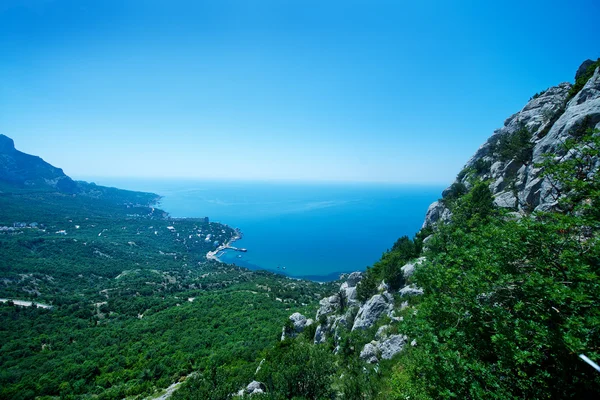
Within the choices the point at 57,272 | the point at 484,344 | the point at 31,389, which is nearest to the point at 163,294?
the point at 57,272

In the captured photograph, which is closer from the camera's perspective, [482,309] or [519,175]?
[482,309]

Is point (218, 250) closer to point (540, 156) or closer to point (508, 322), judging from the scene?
point (540, 156)

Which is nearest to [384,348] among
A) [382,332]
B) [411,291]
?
[382,332]

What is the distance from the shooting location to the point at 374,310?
81.2 ft

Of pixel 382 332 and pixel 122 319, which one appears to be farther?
pixel 122 319

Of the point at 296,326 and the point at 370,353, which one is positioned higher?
the point at 370,353

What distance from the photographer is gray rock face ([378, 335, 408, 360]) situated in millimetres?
16897

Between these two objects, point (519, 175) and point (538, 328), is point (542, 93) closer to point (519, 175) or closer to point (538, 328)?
point (519, 175)

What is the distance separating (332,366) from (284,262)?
434 feet

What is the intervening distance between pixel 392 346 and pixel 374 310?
7.41 metres

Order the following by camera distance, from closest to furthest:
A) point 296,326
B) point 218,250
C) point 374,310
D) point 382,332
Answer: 1. point 382,332
2. point 374,310
3. point 296,326
4. point 218,250

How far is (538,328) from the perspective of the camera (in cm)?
690

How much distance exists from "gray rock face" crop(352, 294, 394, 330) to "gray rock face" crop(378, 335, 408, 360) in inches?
222

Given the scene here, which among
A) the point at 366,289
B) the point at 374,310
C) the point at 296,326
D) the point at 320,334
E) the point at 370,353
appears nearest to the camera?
the point at 370,353
